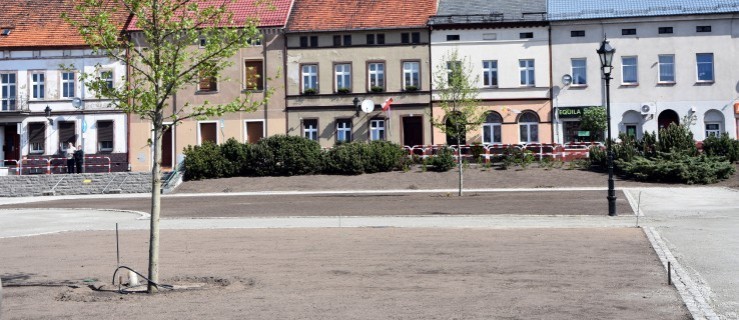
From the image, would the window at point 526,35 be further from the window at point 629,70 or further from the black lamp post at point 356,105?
the black lamp post at point 356,105

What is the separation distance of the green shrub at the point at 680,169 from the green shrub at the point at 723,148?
39.9 inches

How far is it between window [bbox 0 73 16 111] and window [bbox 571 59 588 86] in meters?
30.7

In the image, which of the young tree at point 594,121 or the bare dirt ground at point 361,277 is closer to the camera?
the bare dirt ground at point 361,277

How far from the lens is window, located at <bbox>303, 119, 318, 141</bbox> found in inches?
1725

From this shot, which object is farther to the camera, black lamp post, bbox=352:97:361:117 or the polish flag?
black lamp post, bbox=352:97:361:117

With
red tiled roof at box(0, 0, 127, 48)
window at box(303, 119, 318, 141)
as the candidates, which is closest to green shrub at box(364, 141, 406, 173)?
window at box(303, 119, 318, 141)

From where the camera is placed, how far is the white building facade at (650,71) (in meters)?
40.7

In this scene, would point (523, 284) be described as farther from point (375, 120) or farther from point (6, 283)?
point (375, 120)

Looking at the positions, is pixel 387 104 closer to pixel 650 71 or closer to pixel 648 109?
pixel 648 109

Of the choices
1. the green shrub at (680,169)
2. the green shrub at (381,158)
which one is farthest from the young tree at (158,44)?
the green shrub at (381,158)

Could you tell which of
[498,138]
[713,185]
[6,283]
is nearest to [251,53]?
[498,138]

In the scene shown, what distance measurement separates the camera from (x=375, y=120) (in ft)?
142

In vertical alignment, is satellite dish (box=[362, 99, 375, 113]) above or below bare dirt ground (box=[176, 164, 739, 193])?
above

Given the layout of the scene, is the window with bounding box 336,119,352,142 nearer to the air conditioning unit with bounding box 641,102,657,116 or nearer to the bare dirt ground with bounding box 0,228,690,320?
the air conditioning unit with bounding box 641,102,657,116
